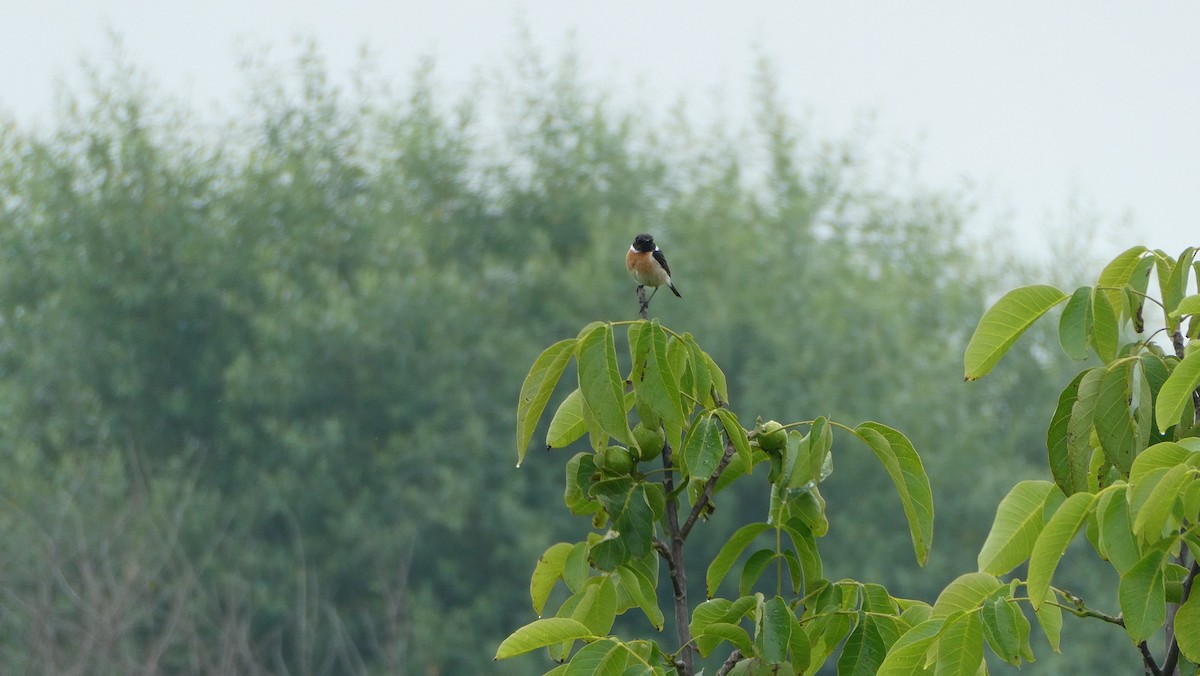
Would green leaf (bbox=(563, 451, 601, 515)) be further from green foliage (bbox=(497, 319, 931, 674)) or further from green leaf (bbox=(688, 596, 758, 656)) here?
green leaf (bbox=(688, 596, 758, 656))

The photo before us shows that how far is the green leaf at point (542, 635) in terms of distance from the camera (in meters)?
1.76

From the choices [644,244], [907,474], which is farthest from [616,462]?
[644,244]

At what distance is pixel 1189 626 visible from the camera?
5.45 ft

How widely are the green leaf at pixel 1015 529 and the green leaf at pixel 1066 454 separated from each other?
1.9 inches

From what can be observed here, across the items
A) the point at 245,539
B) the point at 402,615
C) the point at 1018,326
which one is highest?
the point at 1018,326

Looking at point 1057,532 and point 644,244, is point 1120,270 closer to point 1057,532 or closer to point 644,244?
point 1057,532

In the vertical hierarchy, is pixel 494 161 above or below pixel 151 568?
above

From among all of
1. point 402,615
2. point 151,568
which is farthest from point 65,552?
point 402,615

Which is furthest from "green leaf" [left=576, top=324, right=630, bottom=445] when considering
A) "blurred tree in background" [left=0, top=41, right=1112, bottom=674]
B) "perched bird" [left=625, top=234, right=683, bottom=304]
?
"blurred tree in background" [left=0, top=41, right=1112, bottom=674]

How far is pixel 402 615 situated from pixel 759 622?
49.4ft

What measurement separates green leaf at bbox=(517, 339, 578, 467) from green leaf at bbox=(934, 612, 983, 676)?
64 centimetres

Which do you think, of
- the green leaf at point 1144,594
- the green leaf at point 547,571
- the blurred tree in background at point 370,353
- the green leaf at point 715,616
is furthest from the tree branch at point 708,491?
the blurred tree in background at point 370,353

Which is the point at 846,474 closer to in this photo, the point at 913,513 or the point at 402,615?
the point at 402,615

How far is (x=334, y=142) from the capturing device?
20.2 m
